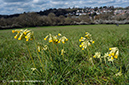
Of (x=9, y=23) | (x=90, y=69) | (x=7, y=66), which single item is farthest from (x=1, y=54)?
(x=9, y=23)

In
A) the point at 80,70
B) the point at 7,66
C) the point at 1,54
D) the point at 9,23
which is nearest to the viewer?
the point at 80,70

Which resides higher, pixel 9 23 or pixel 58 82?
pixel 9 23

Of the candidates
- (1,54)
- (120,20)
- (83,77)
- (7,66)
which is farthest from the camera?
(120,20)

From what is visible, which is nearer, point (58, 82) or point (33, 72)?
point (58, 82)

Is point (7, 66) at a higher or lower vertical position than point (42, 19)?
lower

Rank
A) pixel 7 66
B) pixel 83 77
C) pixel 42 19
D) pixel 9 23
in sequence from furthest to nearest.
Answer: pixel 42 19 → pixel 9 23 → pixel 7 66 → pixel 83 77

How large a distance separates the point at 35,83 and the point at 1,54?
68.8 inches

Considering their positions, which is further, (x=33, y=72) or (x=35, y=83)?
(x=33, y=72)

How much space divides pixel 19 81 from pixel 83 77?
3.30 feet

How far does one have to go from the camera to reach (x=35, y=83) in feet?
4.57

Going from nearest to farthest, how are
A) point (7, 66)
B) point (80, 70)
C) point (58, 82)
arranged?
point (58, 82), point (80, 70), point (7, 66)

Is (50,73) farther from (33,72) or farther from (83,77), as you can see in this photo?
(83,77)

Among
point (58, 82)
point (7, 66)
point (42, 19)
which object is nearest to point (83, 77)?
point (58, 82)

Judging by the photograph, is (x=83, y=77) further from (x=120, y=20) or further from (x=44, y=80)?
(x=120, y=20)
